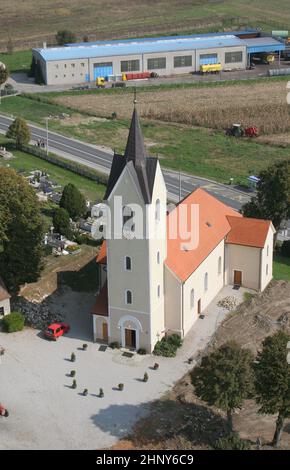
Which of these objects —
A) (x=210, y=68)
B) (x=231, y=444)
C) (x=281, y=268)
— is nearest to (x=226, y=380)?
(x=231, y=444)

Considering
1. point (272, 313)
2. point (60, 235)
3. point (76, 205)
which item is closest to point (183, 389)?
point (272, 313)

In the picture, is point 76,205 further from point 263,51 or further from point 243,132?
point 263,51

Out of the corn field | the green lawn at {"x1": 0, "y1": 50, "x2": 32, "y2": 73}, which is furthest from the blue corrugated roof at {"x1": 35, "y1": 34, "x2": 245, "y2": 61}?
the corn field

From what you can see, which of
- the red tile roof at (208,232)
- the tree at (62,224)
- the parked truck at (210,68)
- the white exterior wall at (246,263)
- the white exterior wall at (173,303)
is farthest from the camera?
the parked truck at (210,68)

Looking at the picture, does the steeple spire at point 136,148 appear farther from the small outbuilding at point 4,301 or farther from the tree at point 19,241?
the small outbuilding at point 4,301

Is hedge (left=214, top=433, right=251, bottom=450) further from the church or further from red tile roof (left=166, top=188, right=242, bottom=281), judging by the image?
red tile roof (left=166, top=188, right=242, bottom=281)

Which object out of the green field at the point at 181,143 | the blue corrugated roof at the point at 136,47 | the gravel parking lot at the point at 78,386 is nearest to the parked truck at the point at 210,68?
the blue corrugated roof at the point at 136,47

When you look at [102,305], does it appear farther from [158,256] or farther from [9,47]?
[9,47]
